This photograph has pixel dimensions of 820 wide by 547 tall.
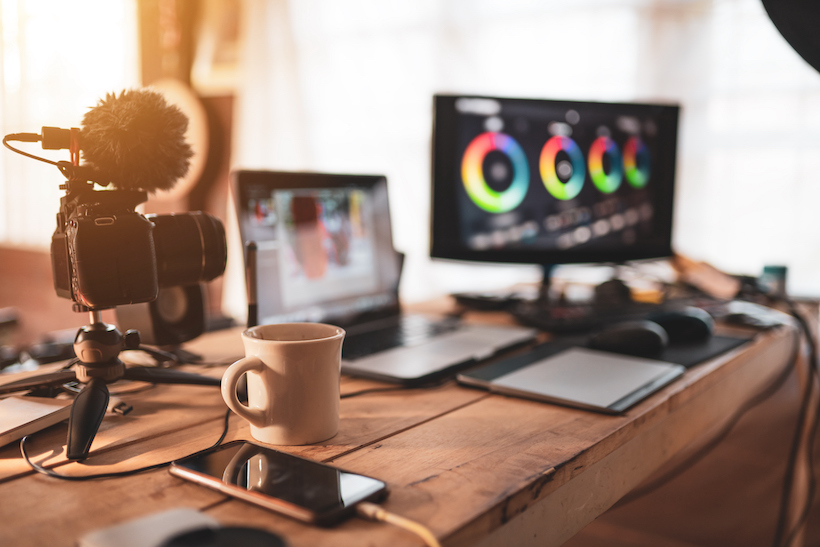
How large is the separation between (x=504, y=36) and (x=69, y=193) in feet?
6.15

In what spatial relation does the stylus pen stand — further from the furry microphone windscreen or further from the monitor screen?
the monitor screen

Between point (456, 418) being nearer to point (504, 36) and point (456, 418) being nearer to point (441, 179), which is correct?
point (441, 179)

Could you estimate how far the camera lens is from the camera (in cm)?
67

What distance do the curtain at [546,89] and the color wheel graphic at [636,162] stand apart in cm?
74

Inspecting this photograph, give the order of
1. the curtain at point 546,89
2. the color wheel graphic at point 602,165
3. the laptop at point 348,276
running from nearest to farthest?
the laptop at point 348,276 → the color wheel graphic at point 602,165 → the curtain at point 546,89

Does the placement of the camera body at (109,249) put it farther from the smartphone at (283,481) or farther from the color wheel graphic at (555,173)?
the color wheel graphic at (555,173)

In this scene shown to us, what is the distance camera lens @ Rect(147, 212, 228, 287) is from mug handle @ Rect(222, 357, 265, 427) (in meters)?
0.20

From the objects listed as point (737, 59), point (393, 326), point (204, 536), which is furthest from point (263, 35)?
point (204, 536)

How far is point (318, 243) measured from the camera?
97cm

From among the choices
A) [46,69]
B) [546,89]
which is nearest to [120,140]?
[546,89]

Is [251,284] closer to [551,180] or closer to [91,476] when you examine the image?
[91,476]

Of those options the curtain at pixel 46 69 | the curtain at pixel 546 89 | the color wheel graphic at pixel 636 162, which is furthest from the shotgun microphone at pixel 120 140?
the curtain at pixel 46 69

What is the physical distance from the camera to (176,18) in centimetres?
299

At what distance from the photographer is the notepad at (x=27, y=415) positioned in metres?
0.56
